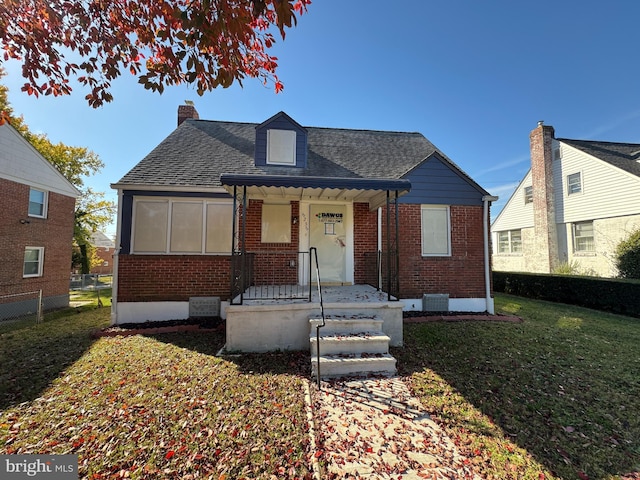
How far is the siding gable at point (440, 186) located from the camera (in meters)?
7.86

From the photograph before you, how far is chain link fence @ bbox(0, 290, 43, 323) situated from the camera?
10.2 meters

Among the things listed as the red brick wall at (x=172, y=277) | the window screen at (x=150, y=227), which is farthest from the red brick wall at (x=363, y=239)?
the window screen at (x=150, y=227)

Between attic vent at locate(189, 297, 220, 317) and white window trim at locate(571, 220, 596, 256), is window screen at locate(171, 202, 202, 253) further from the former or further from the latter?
white window trim at locate(571, 220, 596, 256)

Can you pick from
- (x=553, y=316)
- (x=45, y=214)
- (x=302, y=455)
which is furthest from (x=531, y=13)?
(x=45, y=214)

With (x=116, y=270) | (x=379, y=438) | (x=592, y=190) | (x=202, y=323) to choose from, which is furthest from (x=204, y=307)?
(x=592, y=190)

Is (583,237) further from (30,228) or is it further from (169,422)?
(30,228)

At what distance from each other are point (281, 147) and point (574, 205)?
15733 mm

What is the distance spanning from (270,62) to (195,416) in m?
4.92

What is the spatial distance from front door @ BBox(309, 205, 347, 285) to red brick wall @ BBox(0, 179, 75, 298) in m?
12.5

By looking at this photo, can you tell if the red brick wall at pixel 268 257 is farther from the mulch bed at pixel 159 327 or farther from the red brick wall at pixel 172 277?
the mulch bed at pixel 159 327

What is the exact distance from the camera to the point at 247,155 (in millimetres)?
8711

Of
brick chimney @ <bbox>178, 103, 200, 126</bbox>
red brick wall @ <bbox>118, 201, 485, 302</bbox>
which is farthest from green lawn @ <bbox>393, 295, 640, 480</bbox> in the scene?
brick chimney @ <bbox>178, 103, 200, 126</bbox>

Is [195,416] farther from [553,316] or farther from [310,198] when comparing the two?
[553,316]

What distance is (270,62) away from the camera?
4078 millimetres
